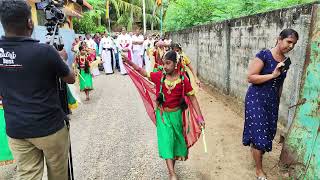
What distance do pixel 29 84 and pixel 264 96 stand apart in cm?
270

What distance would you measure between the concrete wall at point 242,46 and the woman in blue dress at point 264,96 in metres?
1.25

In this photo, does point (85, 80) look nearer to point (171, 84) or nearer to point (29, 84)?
point (171, 84)

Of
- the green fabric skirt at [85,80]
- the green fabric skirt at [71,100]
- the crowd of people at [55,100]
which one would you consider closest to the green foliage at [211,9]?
the crowd of people at [55,100]

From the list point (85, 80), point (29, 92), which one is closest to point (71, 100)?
point (29, 92)

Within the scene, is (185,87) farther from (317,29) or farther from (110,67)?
(110,67)

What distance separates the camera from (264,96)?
4254mm

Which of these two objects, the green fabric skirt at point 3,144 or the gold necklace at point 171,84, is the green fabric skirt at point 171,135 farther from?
the green fabric skirt at point 3,144

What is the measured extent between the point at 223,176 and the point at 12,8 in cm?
326

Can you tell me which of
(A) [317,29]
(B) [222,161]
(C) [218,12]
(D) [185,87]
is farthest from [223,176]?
(C) [218,12]

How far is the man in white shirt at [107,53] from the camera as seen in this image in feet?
56.0

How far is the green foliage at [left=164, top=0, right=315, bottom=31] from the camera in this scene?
9633 mm

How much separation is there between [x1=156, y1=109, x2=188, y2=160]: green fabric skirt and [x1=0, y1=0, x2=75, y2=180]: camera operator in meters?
1.59

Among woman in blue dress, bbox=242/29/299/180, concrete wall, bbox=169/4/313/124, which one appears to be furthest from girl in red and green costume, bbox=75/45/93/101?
woman in blue dress, bbox=242/29/299/180

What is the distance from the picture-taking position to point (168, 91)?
4.25 m
